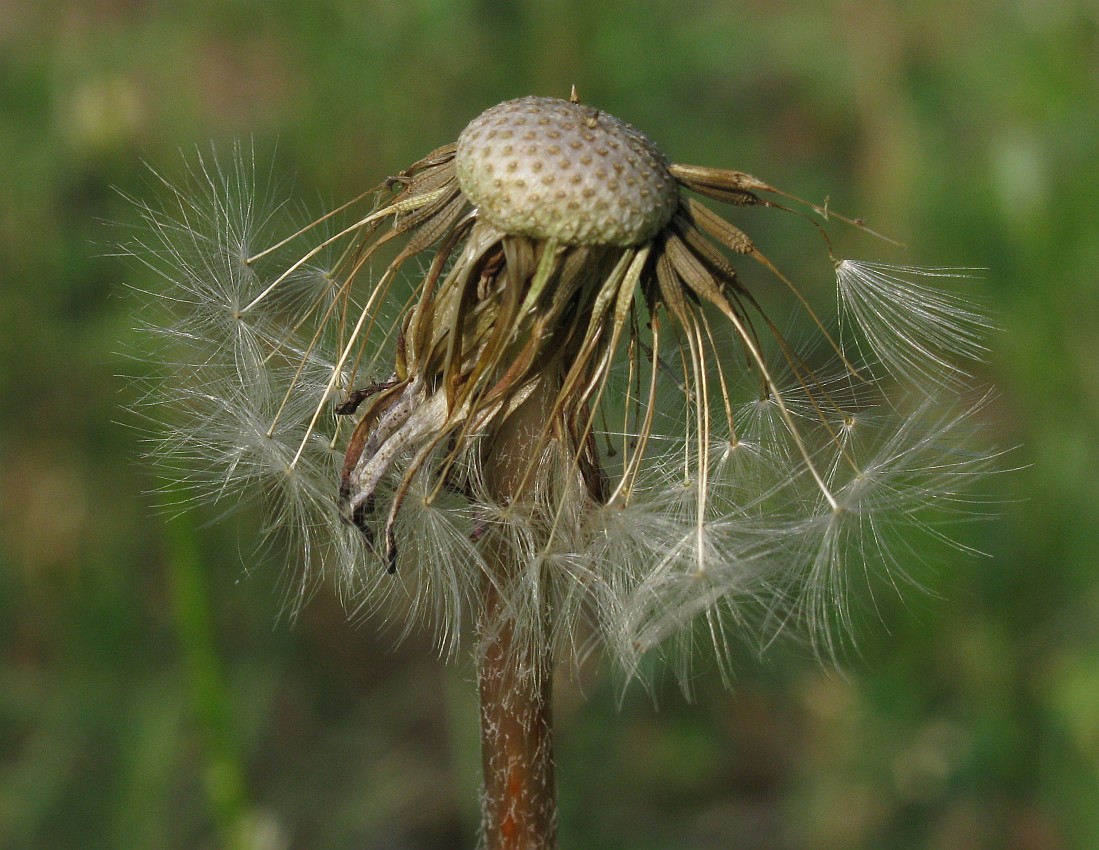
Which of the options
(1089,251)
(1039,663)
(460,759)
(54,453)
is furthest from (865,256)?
(54,453)

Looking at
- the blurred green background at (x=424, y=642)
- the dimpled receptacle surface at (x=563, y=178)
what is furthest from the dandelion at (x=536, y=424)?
the blurred green background at (x=424, y=642)

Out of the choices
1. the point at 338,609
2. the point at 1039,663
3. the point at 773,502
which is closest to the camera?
the point at 773,502

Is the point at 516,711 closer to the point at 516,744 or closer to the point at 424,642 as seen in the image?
the point at 516,744

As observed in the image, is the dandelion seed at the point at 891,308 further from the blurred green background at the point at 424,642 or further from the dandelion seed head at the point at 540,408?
the blurred green background at the point at 424,642

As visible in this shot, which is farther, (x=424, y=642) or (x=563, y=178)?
(x=424, y=642)

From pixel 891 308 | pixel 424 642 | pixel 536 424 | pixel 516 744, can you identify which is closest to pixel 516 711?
pixel 516 744

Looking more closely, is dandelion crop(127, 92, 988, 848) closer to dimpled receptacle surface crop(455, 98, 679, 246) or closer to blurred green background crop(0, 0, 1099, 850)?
dimpled receptacle surface crop(455, 98, 679, 246)

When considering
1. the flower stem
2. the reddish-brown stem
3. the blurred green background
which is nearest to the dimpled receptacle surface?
the flower stem

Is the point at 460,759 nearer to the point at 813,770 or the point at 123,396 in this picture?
the point at 813,770
